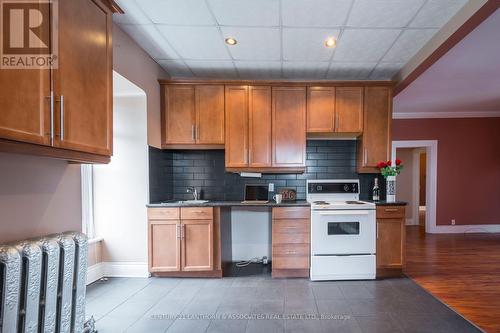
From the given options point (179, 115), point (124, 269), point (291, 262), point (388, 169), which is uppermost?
point (179, 115)

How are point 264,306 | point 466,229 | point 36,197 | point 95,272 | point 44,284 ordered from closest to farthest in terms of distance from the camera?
point 44,284 → point 36,197 → point 264,306 → point 95,272 → point 466,229

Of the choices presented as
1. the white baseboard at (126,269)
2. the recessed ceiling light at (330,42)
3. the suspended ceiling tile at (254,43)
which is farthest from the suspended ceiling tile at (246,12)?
the white baseboard at (126,269)

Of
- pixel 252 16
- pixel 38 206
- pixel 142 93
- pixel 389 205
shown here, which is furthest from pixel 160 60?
pixel 389 205

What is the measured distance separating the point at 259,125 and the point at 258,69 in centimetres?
73

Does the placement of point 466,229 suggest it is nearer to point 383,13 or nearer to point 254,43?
point 383,13

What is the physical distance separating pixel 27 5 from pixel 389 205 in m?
3.57

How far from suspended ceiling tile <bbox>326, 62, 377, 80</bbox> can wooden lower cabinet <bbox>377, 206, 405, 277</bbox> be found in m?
1.79

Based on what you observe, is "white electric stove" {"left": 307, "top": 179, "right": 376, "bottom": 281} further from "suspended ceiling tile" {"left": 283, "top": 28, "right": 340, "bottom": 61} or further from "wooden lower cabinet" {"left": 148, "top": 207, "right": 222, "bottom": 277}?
"suspended ceiling tile" {"left": 283, "top": 28, "right": 340, "bottom": 61}

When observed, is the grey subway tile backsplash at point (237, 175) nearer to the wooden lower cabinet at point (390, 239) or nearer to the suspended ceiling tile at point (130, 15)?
the wooden lower cabinet at point (390, 239)

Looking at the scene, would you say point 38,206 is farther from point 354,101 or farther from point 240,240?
point 354,101

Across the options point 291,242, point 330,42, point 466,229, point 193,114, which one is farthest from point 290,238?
point 466,229

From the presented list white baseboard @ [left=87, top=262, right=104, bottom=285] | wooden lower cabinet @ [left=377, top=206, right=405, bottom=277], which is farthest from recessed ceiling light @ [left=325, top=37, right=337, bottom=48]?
white baseboard @ [left=87, top=262, right=104, bottom=285]

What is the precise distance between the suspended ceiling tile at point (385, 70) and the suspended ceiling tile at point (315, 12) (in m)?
1.25

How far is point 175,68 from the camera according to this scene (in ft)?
10.9
